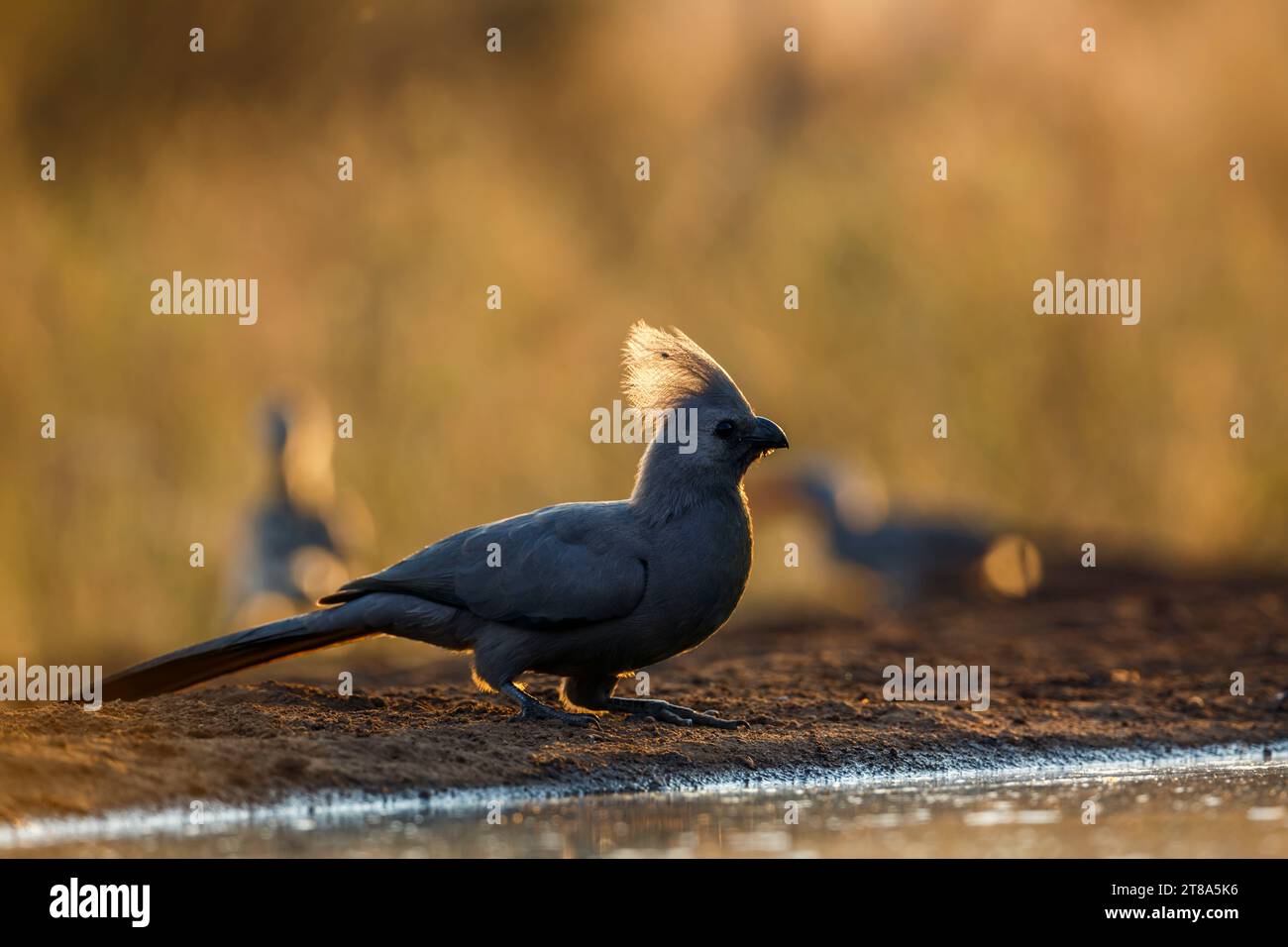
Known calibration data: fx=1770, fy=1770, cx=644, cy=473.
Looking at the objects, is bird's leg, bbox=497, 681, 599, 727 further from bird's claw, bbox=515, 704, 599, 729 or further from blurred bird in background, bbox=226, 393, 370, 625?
blurred bird in background, bbox=226, 393, 370, 625

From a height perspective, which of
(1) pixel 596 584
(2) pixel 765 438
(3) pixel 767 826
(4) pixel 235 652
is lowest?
(3) pixel 767 826

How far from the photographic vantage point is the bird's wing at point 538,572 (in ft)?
25.1

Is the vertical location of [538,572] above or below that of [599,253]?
below

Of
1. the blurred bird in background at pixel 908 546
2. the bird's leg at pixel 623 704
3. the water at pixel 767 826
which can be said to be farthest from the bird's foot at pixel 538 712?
the blurred bird in background at pixel 908 546

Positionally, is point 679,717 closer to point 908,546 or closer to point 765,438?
point 765,438

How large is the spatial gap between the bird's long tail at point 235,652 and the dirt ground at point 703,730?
13 cm

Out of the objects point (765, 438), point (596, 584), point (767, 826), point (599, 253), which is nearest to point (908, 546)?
point (599, 253)

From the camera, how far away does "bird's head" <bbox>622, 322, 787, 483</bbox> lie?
321 inches

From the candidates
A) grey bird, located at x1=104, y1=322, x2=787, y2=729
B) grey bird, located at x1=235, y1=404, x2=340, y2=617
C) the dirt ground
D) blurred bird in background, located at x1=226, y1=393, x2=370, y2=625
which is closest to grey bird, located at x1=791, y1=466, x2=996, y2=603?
the dirt ground

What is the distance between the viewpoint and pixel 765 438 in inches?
321

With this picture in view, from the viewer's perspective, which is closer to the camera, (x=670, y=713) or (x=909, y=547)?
(x=670, y=713)

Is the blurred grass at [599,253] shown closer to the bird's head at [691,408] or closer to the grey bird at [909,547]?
the grey bird at [909,547]

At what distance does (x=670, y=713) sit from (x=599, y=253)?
9.94 meters
